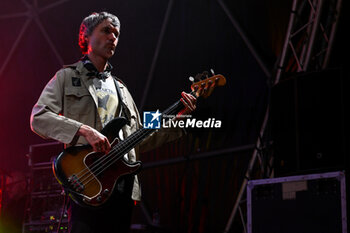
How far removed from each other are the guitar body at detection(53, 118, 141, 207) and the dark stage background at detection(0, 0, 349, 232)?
3.49m

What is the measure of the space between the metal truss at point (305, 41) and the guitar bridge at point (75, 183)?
9.79 feet

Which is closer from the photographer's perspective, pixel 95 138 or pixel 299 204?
pixel 95 138

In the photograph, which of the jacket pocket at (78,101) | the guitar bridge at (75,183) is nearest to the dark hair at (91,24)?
the jacket pocket at (78,101)

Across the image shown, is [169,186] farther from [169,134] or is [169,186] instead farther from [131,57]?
[169,134]

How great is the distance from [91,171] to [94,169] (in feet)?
0.07

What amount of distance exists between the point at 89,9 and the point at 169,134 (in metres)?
5.23

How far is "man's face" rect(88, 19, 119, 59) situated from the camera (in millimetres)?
2855

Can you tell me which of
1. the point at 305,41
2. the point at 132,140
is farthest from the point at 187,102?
the point at 305,41

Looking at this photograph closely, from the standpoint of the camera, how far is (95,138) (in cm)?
242

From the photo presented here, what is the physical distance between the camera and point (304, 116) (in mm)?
3908

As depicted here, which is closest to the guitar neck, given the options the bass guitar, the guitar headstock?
the bass guitar

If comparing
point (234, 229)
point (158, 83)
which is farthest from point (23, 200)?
point (234, 229)

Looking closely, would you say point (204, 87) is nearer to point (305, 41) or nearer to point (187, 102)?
point (187, 102)

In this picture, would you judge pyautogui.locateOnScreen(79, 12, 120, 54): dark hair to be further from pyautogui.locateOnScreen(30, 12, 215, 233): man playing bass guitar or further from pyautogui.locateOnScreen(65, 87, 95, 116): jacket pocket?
pyautogui.locateOnScreen(65, 87, 95, 116): jacket pocket
